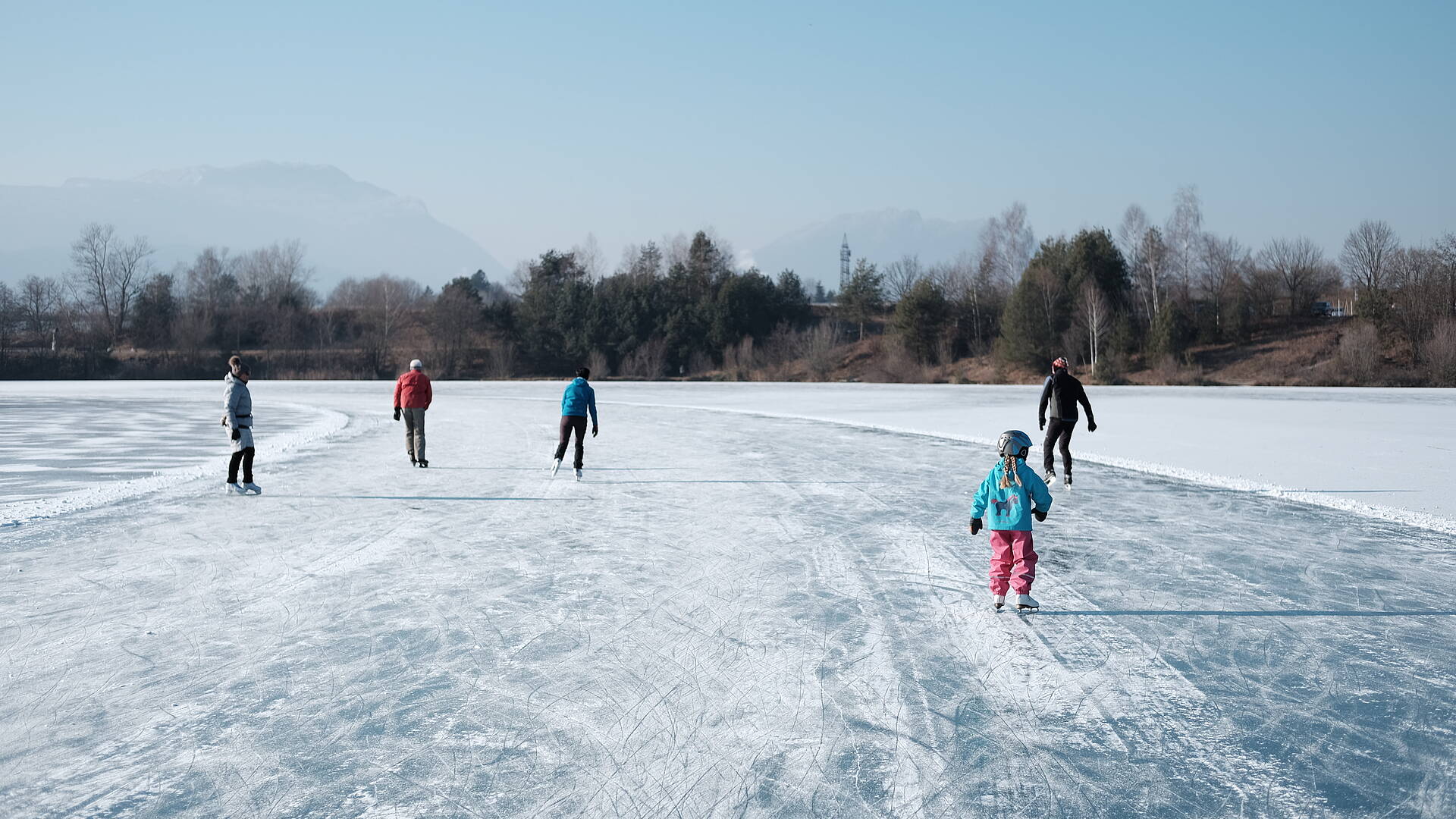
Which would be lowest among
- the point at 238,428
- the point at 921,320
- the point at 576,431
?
the point at 576,431

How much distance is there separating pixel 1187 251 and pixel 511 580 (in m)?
62.0

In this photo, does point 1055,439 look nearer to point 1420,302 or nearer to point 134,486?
point 134,486

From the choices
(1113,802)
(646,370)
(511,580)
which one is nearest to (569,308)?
(646,370)

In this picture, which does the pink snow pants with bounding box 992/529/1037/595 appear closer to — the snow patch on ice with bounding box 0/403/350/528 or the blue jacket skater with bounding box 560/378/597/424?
the blue jacket skater with bounding box 560/378/597/424

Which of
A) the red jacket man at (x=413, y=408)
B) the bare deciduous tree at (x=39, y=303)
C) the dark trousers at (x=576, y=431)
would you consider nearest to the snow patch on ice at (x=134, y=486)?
the red jacket man at (x=413, y=408)

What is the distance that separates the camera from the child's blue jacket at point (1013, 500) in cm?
611

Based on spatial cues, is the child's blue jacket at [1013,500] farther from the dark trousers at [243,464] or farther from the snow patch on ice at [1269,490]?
the dark trousers at [243,464]

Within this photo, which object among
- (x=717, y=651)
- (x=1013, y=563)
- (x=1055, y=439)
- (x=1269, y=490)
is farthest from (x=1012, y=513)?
(x=1269, y=490)

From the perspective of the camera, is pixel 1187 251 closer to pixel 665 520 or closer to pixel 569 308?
pixel 569 308

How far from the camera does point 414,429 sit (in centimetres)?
1436

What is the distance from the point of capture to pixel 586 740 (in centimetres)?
418

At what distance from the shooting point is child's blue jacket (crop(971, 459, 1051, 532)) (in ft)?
20.1

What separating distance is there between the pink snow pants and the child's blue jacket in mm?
86

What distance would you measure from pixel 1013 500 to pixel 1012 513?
0.27 feet
